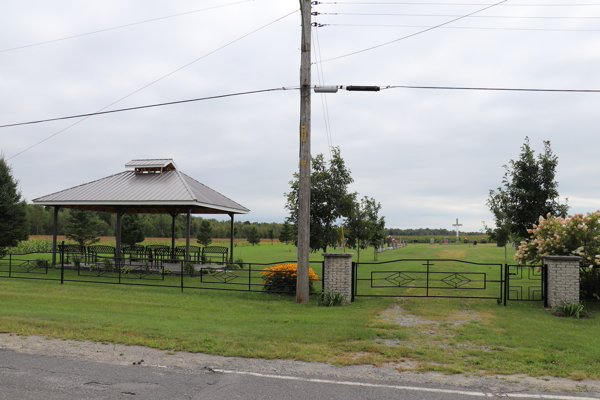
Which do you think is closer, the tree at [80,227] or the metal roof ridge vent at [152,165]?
the metal roof ridge vent at [152,165]

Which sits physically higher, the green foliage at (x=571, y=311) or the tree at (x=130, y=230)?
Answer: the tree at (x=130, y=230)

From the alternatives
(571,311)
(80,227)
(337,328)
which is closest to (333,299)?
(337,328)

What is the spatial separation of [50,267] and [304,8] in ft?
54.3

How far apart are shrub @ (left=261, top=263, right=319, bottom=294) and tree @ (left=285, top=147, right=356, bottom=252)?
533cm

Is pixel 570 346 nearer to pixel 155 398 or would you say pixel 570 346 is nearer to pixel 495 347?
pixel 495 347

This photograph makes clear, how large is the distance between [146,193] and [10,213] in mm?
13980

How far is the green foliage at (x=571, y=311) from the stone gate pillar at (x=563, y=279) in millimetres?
282

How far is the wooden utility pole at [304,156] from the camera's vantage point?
40.1 feet

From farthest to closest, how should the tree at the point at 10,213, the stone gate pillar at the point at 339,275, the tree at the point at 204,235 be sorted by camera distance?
the tree at the point at 204,235 < the tree at the point at 10,213 < the stone gate pillar at the point at 339,275

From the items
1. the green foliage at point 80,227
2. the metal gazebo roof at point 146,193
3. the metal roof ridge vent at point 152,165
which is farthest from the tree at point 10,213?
the green foliage at point 80,227

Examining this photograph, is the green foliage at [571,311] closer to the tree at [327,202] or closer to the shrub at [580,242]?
the shrub at [580,242]

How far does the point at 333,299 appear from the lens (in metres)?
11.8

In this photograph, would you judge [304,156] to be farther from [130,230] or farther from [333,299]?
[130,230]

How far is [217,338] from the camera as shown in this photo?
7.64 meters
